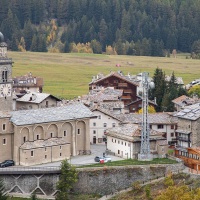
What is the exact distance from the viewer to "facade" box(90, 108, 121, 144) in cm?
10638

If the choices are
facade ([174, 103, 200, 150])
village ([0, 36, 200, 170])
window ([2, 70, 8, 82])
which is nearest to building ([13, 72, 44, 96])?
village ([0, 36, 200, 170])

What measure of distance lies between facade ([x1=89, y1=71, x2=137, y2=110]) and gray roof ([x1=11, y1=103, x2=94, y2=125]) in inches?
1245

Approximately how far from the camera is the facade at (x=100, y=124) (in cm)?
10638

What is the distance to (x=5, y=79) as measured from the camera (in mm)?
99312

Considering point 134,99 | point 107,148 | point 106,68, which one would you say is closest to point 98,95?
point 134,99

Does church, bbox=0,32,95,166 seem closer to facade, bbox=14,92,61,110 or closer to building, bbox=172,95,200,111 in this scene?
facade, bbox=14,92,61,110

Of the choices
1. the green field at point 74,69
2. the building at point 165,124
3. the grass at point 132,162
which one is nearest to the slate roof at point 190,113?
the building at point 165,124

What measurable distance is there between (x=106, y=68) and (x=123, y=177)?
9716cm

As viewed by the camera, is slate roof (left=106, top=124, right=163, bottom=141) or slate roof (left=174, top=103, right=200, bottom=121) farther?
slate roof (left=174, top=103, right=200, bottom=121)

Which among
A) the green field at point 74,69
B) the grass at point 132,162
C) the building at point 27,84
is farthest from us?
the green field at point 74,69

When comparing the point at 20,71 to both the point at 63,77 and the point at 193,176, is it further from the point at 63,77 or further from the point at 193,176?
the point at 193,176

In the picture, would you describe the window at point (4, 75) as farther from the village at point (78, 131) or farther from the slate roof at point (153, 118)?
the slate roof at point (153, 118)

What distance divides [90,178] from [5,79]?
16070mm

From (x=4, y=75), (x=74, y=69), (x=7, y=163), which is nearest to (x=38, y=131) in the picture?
(x=7, y=163)
